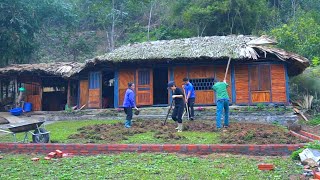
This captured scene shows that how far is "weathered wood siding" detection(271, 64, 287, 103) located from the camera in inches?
612

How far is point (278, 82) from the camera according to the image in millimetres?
15633

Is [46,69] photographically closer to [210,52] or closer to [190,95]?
[210,52]

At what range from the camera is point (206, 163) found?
6602mm

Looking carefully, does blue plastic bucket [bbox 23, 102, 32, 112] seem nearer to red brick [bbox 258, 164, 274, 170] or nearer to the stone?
red brick [bbox 258, 164, 274, 170]

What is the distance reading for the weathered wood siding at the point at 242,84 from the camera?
1592cm

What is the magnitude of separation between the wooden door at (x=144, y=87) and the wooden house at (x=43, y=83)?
287 centimetres

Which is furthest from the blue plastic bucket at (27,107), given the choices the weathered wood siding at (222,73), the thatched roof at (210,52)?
the weathered wood siding at (222,73)

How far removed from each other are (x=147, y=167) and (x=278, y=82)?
10830mm

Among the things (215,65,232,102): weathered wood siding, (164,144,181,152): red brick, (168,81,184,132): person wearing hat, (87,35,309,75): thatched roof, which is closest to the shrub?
(164,144,181,152): red brick

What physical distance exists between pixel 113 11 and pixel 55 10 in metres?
7.05

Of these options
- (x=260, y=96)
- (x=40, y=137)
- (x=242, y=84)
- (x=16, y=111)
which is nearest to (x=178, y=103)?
(x=40, y=137)

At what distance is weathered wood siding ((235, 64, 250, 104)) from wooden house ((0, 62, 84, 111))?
7298 millimetres

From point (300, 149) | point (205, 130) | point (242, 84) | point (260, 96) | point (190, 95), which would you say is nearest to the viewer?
point (300, 149)

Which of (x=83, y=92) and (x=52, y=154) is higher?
(x=83, y=92)
